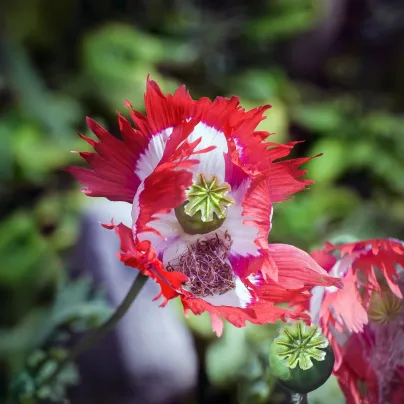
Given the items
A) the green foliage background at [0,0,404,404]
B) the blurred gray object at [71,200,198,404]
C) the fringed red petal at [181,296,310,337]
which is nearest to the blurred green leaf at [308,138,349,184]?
the green foliage background at [0,0,404,404]

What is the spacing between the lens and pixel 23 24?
2.03 m

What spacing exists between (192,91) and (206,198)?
4.89 feet

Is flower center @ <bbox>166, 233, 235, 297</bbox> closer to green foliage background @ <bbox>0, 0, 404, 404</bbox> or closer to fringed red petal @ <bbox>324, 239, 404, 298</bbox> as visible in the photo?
fringed red petal @ <bbox>324, 239, 404, 298</bbox>

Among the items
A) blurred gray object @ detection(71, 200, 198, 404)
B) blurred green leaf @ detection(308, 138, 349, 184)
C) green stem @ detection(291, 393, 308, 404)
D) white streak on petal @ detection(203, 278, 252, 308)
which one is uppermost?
white streak on petal @ detection(203, 278, 252, 308)

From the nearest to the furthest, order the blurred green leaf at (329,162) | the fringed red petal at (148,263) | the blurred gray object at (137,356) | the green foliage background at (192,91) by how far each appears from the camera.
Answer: the fringed red petal at (148,263)
the blurred gray object at (137,356)
the green foliage background at (192,91)
the blurred green leaf at (329,162)

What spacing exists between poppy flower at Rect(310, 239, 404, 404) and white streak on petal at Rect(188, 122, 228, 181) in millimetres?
110

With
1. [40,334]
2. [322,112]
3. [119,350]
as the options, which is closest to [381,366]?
[40,334]

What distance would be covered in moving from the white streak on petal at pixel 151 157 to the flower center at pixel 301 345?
6.7 inches

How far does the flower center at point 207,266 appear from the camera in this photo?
56cm

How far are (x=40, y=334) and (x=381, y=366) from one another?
0.55 metres

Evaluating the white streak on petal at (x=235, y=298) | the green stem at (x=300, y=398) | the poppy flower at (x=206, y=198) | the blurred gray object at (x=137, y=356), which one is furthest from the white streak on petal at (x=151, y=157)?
the blurred gray object at (x=137, y=356)

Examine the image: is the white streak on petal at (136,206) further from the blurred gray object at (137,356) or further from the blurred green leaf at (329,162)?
the blurred green leaf at (329,162)

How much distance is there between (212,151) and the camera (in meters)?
0.57

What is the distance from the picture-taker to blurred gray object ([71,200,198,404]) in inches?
46.2
